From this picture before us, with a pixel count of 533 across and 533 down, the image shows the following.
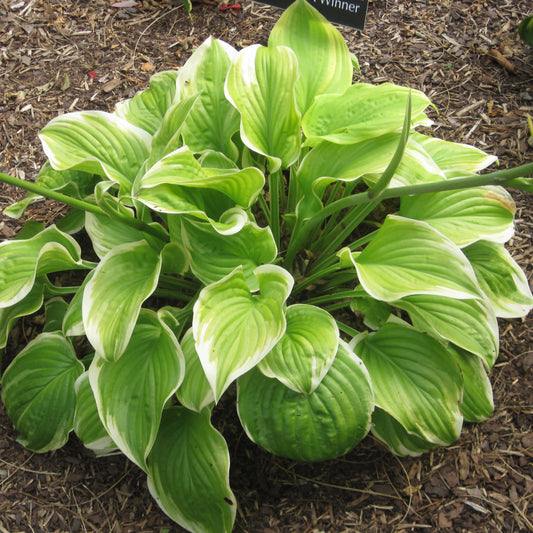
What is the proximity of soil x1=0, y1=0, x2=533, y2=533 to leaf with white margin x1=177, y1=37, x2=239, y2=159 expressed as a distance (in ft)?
2.19

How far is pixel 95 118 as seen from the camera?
1379mm

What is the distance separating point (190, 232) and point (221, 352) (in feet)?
1.06

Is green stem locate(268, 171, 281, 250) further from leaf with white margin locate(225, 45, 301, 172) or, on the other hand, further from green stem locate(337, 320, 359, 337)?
green stem locate(337, 320, 359, 337)

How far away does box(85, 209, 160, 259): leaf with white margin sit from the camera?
146 cm

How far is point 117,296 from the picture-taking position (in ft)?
3.94

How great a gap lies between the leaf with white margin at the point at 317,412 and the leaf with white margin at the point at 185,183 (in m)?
0.44

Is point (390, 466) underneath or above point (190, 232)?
underneath

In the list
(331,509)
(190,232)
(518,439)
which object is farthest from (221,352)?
(518,439)

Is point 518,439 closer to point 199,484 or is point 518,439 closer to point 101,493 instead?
point 199,484

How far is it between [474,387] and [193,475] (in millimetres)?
734

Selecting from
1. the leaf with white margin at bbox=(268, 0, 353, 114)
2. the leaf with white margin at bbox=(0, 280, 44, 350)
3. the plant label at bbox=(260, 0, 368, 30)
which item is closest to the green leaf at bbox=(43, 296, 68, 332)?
the leaf with white margin at bbox=(0, 280, 44, 350)

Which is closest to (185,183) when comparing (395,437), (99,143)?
(99,143)

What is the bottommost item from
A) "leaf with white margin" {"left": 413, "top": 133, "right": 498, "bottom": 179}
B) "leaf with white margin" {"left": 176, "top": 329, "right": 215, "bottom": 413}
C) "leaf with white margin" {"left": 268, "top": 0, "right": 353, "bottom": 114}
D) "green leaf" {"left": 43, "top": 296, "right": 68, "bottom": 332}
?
"green leaf" {"left": 43, "top": 296, "right": 68, "bottom": 332}

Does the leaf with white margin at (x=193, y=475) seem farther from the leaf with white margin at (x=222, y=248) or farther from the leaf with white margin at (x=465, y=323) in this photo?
the leaf with white margin at (x=465, y=323)
